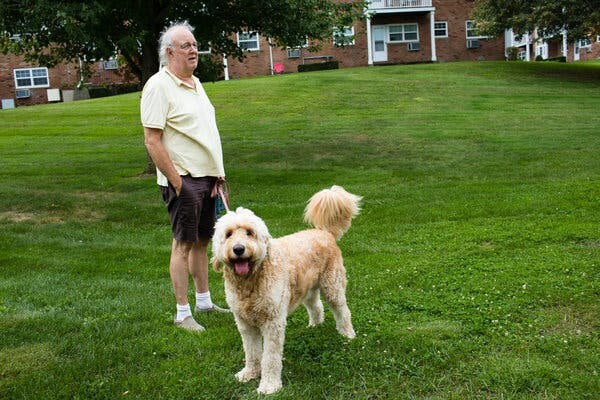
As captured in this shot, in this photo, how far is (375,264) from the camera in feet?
20.5

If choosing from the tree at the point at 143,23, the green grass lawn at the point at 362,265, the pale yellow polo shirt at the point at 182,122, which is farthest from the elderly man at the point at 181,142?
the tree at the point at 143,23

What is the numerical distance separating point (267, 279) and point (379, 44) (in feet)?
123

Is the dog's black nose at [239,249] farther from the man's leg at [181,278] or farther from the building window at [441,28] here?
the building window at [441,28]

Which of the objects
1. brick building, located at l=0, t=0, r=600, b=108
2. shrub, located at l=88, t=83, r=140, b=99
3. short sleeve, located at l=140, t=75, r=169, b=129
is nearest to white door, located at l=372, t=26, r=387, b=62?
brick building, located at l=0, t=0, r=600, b=108

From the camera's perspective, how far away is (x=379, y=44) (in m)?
38.9

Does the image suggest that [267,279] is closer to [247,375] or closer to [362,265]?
[247,375]

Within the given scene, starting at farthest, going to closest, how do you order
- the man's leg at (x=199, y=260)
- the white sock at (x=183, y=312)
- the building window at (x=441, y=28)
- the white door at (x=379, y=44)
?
the building window at (x=441, y=28) < the white door at (x=379, y=44) < the man's leg at (x=199, y=260) < the white sock at (x=183, y=312)

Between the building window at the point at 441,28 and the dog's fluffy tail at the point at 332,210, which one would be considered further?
the building window at the point at 441,28

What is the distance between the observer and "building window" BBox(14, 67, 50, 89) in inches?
1410

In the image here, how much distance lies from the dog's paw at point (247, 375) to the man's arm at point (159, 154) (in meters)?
1.50

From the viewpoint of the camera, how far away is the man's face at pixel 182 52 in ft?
14.1

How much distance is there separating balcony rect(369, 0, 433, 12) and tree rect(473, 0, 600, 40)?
8178 mm

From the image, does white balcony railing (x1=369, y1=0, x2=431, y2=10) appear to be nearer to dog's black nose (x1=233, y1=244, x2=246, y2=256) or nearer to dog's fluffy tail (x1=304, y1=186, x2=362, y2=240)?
dog's fluffy tail (x1=304, y1=186, x2=362, y2=240)

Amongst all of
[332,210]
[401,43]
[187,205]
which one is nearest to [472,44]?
[401,43]
